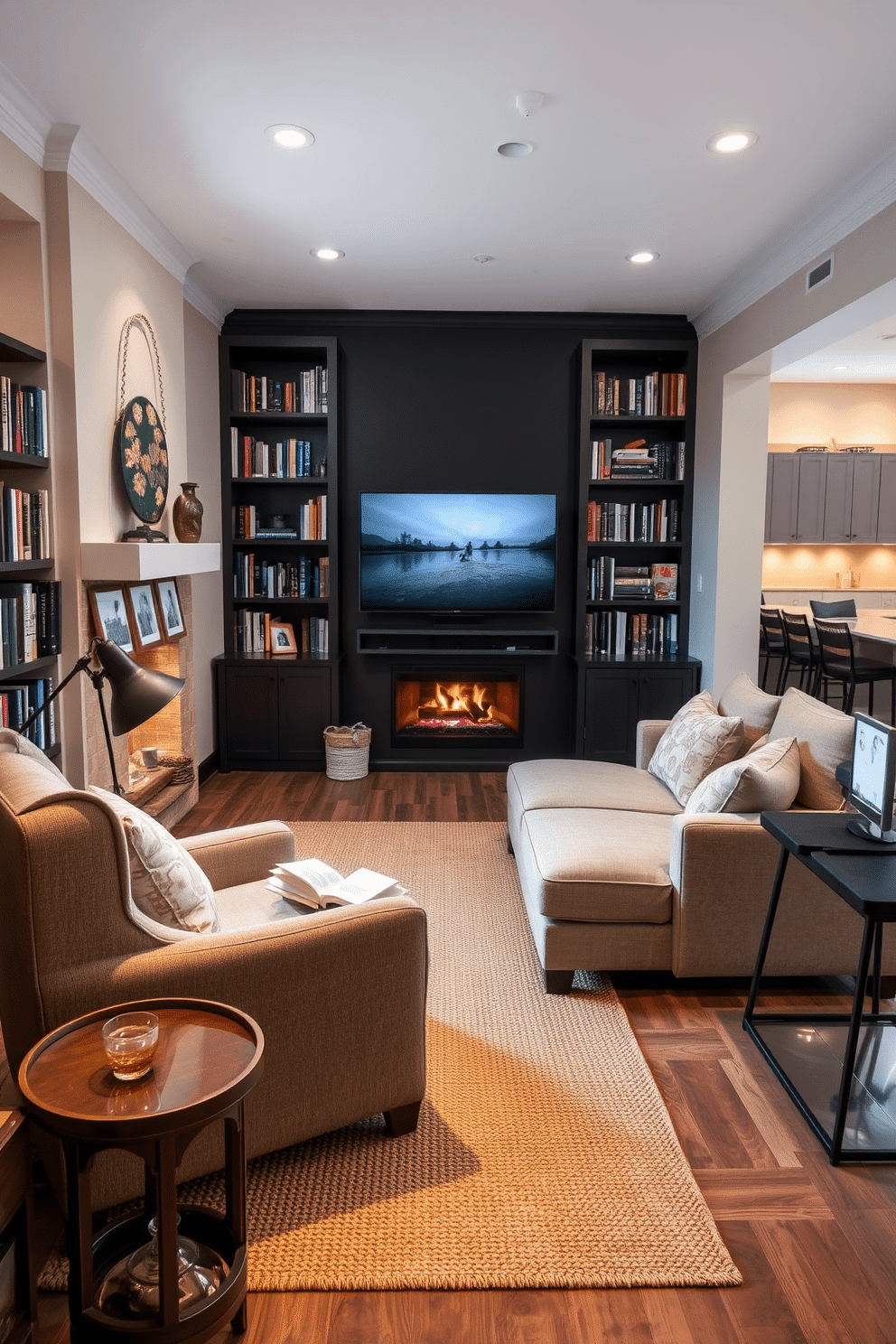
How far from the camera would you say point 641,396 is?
19.1 feet

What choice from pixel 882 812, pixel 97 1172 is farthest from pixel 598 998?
pixel 97 1172

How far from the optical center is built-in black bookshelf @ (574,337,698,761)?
18.8 feet

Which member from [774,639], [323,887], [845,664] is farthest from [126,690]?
[774,639]

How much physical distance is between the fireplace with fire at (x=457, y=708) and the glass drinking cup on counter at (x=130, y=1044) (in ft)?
14.9

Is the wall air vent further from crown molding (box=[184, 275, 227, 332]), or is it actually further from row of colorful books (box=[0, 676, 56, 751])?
row of colorful books (box=[0, 676, 56, 751])

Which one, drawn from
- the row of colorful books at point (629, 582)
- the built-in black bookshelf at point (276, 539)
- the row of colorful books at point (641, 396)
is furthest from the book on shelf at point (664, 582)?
the built-in black bookshelf at point (276, 539)

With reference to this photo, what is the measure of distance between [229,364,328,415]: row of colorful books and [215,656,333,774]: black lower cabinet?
1.54 metres

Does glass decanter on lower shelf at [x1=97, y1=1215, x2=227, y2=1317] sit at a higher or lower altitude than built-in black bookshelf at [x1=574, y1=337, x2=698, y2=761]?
lower

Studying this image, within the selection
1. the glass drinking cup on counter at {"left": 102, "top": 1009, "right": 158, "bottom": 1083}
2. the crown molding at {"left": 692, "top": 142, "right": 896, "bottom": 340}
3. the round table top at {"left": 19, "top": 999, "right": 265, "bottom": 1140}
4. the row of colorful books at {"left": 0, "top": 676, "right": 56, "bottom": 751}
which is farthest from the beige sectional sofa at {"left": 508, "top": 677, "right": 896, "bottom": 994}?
the crown molding at {"left": 692, "top": 142, "right": 896, "bottom": 340}

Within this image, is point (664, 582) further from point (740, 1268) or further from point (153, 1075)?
point (153, 1075)

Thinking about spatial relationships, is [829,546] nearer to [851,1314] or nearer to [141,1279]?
[851,1314]

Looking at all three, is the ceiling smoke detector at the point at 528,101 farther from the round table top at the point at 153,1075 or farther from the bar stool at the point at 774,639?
the bar stool at the point at 774,639

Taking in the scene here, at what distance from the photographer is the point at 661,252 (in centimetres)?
461

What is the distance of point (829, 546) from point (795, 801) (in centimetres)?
735
